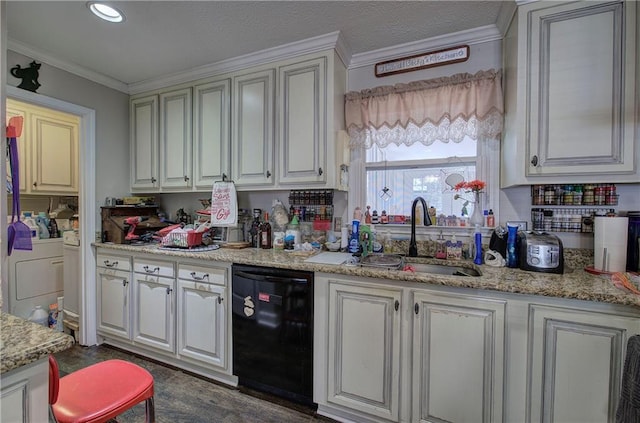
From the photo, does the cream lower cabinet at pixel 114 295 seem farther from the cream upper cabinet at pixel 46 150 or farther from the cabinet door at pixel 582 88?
the cabinet door at pixel 582 88

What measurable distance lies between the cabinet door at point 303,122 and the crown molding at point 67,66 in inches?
70.4

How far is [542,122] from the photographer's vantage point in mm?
1573

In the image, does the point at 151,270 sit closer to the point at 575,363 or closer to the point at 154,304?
the point at 154,304

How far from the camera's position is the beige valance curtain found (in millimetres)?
1888

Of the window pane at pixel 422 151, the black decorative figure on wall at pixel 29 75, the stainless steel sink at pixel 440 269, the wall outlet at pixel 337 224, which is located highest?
the black decorative figure on wall at pixel 29 75

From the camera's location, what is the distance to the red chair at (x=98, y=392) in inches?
37.9

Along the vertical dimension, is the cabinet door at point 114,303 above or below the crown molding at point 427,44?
below

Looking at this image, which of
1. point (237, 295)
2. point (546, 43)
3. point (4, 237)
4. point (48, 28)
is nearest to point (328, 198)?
point (237, 295)

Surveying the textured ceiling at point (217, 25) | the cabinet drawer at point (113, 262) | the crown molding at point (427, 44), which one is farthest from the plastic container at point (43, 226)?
the crown molding at point (427, 44)

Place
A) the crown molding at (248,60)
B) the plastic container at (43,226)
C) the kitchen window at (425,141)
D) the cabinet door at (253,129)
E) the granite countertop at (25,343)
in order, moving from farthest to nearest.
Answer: the plastic container at (43,226)
the cabinet door at (253,129)
the crown molding at (248,60)
the kitchen window at (425,141)
the granite countertop at (25,343)

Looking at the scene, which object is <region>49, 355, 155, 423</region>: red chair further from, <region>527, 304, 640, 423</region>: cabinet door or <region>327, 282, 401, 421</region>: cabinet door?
<region>527, 304, 640, 423</region>: cabinet door

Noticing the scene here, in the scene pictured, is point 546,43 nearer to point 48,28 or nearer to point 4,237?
point 4,237

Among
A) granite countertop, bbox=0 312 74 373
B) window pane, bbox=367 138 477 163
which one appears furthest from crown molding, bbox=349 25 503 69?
granite countertop, bbox=0 312 74 373

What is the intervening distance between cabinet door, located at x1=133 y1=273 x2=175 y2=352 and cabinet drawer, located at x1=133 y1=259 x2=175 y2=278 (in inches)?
1.3
